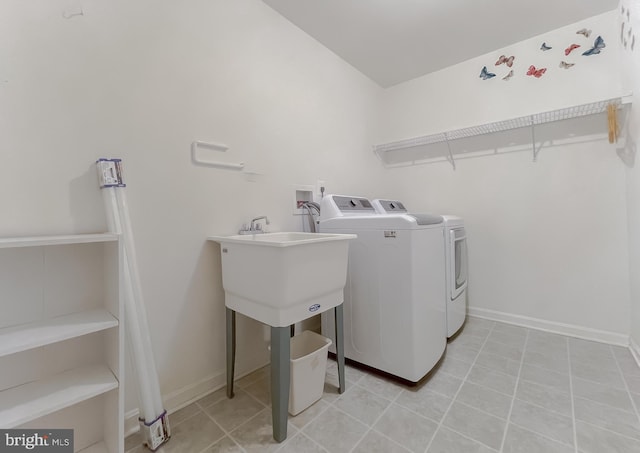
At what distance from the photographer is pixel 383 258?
1.59 m

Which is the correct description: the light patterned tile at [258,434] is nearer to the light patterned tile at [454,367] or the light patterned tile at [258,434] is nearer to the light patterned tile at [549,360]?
the light patterned tile at [454,367]

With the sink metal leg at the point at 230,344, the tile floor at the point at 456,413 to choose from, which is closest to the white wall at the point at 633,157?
the tile floor at the point at 456,413

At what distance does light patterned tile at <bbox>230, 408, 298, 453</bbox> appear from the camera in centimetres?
114

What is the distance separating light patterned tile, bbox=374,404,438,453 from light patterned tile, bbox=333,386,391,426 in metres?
0.04

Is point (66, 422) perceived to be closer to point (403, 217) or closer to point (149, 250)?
point (149, 250)

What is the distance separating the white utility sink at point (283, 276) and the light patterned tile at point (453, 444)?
2.34 ft

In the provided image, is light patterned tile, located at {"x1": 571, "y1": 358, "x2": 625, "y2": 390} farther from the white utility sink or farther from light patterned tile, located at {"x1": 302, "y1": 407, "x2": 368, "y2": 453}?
the white utility sink

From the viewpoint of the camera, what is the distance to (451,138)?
8.40ft

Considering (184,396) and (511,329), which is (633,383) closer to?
(511,329)

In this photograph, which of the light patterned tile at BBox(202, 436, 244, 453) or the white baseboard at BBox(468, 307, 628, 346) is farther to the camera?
the white baseboard at BBox(468, 307, 628, 346)

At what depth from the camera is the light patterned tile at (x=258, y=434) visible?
1136 mm

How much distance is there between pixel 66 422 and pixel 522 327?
302 cm

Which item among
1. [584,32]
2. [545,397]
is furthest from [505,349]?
[584,32]

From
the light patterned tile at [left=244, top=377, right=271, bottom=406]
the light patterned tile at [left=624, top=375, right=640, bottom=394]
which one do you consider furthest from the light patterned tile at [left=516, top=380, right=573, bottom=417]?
the light patterned tile at [left=244, top=377, right=271, bottom=406]
